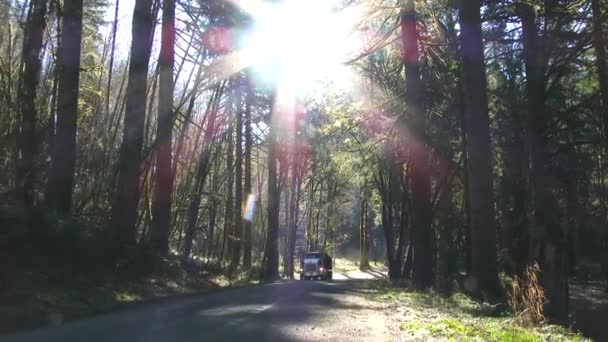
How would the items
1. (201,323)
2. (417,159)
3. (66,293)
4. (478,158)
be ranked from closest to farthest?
(201,323) < (66,293) < (478,158) < (417,159)

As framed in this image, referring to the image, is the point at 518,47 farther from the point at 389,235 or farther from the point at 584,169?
the point at 389,235

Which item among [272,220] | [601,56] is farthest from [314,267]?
[601,56]

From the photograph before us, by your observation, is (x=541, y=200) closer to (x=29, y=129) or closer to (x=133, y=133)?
(x=133, y=133)

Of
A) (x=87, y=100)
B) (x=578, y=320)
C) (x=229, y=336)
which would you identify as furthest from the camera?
Result: (x=87, y=100)

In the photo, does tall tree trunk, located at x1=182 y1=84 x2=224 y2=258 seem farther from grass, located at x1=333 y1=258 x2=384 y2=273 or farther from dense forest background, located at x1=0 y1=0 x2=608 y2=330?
grass, located at x1=333 y1=258 x2=384 y2=273

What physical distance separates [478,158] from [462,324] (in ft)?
25.3

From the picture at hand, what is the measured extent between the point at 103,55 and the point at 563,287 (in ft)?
69.8

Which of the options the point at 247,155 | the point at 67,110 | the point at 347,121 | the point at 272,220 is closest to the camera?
the point at 67,110

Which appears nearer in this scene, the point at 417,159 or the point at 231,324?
the point at 231,324

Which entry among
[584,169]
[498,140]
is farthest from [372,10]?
[584,169]

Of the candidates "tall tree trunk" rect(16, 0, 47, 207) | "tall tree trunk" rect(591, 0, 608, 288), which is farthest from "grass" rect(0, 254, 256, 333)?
"tall tree trunk" rect(591, 0, 608, 288)

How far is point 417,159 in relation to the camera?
22.6 meters

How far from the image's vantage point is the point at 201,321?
36.5 ft

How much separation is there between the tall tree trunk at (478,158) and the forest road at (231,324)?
416cm
